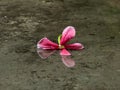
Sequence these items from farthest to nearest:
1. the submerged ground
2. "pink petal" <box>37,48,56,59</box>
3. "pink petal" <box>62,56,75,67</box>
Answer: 1. "pink petal" <box>37,48,56,59</box>
2. "pink petal" <box>62,56,75,67</box>
3. the submerged ground

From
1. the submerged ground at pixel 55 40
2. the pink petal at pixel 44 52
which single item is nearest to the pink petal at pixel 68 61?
the submerged ground at pixel 55 40

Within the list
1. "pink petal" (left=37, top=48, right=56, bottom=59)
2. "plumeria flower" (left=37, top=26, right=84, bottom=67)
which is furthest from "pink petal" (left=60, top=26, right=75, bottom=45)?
"pink petal" (left=37, top=48, right=56, bottom=59)

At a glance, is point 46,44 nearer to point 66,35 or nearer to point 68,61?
point 66,35

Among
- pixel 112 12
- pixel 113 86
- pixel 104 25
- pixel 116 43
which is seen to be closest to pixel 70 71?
pixel 113 86

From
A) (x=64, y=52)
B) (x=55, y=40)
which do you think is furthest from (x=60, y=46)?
(x=55, y=40)

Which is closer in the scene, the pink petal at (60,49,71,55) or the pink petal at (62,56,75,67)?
the pink petal at (62,56,75,67)

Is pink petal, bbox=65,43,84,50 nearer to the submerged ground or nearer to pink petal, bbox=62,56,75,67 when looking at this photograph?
the submerged ground
